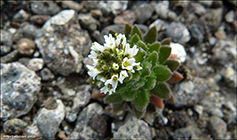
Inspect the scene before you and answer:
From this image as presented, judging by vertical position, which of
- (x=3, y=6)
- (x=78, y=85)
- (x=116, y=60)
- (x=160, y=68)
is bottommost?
(x=78, y=85)

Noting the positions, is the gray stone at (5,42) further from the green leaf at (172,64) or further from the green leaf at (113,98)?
the green leaf at (172,64)

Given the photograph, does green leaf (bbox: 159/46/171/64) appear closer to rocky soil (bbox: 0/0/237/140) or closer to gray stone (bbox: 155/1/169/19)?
rocky soil (bbox: 0/0/237/140)

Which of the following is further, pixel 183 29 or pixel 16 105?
pixel 183 29

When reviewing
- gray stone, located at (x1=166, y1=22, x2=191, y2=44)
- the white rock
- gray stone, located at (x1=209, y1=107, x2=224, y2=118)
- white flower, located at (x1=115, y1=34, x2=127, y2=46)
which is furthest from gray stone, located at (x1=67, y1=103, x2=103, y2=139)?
gray stone, located at (x1=209, y1=107, x2=224, y2=118)

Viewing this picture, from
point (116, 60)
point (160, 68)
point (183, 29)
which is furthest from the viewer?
point (183, 29)

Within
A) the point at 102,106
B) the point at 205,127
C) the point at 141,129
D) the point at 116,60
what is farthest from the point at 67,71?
the point at 205,127

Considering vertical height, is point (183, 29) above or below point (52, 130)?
above

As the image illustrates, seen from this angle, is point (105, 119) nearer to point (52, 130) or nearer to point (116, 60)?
point (52, 130)
